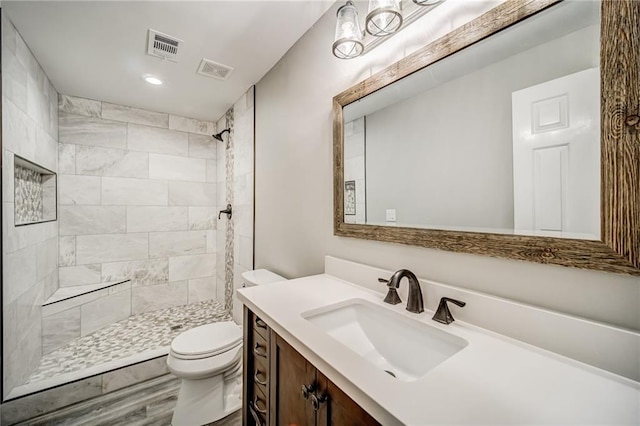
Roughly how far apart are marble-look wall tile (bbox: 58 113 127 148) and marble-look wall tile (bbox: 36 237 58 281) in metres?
0.99

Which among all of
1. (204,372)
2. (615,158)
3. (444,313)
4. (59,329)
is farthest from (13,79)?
(615,158)

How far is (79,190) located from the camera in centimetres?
258

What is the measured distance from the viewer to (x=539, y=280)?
28.1 inches

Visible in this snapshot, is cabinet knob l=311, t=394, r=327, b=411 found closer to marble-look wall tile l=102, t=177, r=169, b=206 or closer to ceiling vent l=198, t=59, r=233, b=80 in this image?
ceiling vent l=198, t=59, r=233, b=80

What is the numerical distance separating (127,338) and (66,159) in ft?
5.96

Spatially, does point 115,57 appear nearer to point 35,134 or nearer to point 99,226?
point 35,134

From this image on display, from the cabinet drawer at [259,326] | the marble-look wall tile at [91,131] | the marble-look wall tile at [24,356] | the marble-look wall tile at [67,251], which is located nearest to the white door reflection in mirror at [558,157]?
the cabinet drawer at [259,326]

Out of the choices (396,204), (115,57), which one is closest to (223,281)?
(115,57)

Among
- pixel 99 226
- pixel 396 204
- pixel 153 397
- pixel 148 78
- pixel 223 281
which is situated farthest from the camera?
pixel 223 281

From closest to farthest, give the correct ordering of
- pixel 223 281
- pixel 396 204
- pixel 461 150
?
pixel 461 150 → pixel 396 204 → pixel 223 281

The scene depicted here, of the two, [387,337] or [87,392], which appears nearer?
[387,337]

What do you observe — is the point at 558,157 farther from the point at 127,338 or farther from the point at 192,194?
the point at 192,194

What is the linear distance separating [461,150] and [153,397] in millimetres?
2451

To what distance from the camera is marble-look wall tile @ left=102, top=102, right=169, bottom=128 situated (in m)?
2.70
